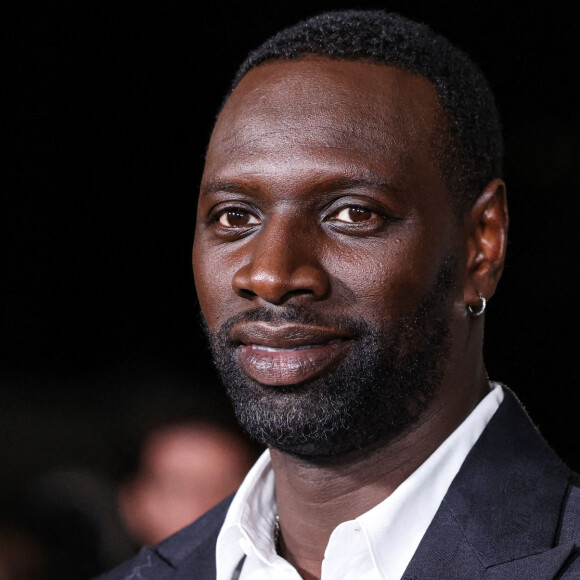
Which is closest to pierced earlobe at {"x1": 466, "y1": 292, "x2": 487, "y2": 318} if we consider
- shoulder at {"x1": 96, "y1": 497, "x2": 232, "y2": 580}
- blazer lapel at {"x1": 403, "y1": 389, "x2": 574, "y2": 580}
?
blazer lapel at {"x1": 403, "y1": 389, "x2": 574, "y2": 580}

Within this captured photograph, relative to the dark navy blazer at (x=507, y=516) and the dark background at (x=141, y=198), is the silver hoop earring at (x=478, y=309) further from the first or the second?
the dark background at (x=141, y=198)

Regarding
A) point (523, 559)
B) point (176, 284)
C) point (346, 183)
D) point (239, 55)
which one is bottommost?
point (523, 559)

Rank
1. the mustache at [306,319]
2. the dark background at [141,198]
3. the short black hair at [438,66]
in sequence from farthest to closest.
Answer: the dark background at [141,198], the short black hair at [438,66], the mustache at [306,319]

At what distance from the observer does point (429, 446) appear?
2289 mm

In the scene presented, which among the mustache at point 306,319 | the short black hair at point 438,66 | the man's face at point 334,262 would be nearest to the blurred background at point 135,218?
the short black hair at point 438,66

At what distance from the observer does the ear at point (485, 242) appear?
2.38 metres

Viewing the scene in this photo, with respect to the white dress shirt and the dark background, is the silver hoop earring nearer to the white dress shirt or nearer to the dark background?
the white dress shirt

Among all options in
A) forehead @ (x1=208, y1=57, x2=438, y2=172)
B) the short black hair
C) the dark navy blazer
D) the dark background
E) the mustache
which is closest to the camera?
the dark navy blazer

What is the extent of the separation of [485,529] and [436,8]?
2608 mm

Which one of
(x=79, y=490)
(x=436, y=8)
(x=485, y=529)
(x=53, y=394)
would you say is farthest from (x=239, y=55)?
(x=485, y=529)

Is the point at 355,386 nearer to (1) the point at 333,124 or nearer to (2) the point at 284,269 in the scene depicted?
(2) the point at 284,269

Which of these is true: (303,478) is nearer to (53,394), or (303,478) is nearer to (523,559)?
(523,559)

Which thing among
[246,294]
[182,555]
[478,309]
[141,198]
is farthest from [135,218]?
[478,309]

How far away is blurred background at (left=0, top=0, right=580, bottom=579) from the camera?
412 centimetres
